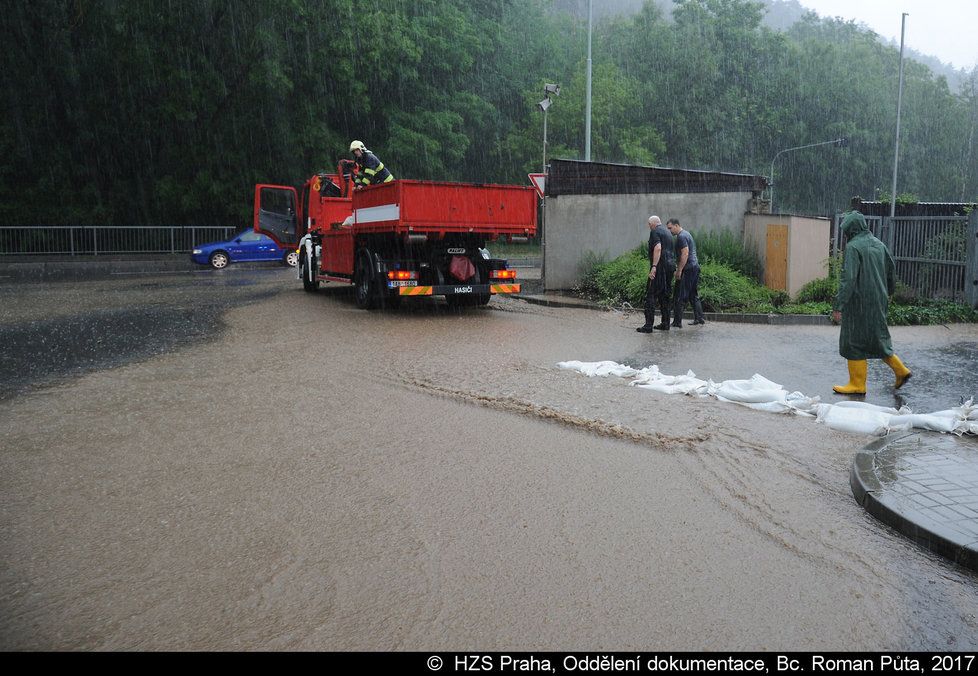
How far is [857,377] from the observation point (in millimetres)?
8242

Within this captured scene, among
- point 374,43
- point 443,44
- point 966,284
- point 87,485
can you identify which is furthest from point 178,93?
point 87,485

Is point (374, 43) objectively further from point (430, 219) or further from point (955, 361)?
point (955, 361)

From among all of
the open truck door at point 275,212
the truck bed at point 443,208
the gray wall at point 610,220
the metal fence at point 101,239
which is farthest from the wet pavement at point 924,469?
the metal fence at point 101,239

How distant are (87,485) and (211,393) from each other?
9.11 ft

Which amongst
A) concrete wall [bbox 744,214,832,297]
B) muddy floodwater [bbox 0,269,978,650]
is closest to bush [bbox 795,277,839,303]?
concrete wall [bbox 744,214,832,297]

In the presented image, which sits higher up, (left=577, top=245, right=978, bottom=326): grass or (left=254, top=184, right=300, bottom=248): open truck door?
(left=254, top=184, right=300, bottom=248): open truck door

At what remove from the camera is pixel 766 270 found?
17281 mm

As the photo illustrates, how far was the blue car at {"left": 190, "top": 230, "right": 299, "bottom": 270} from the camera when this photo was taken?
97.7ft

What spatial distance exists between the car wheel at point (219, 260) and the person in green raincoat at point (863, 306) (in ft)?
81.7

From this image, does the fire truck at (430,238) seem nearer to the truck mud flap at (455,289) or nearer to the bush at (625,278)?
the truck mud flap at (455,289)

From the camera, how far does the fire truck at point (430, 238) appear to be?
1415 centimetres

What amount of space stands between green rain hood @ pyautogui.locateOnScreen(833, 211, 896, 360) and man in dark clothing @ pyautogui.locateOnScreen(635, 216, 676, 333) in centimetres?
431

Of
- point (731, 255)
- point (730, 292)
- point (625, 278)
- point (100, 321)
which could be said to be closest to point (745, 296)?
point (730, 292)

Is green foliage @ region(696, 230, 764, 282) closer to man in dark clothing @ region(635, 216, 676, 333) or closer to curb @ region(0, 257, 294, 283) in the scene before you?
man in dark clothing @ region(635, 216, 676, 333)
